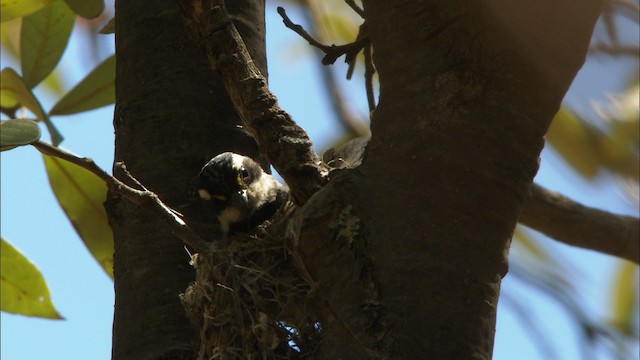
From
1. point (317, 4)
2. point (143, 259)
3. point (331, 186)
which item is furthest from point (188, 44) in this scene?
point (317, 4)

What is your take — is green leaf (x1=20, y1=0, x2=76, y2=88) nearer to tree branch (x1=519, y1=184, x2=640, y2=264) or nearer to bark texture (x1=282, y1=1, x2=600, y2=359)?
bark texture (x1=282, y1=1, x2=600, y2=359)

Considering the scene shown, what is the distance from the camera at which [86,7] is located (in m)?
2.74

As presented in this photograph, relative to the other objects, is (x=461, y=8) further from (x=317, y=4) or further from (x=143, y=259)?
(x=317, y=4)

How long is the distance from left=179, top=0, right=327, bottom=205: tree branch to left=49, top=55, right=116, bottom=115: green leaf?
786mm

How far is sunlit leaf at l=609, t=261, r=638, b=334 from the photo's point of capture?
246cm

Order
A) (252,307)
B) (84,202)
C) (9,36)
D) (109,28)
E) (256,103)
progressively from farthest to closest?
1. (9,36)
2. (109,28)
3. (84,202)
4. (252,307)
5. (256,103)

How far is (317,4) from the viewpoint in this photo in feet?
12.6

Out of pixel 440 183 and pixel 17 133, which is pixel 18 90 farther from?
pixel 440 183

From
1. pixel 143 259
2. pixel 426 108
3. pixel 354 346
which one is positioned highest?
pixel 426 108

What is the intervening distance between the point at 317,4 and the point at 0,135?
220 centimetres

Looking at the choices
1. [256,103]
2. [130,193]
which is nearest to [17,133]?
[130,193]

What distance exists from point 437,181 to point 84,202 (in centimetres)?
140

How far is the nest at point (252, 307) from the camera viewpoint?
2209mm

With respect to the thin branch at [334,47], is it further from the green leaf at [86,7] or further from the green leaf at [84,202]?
the green leaf at [84,202]
